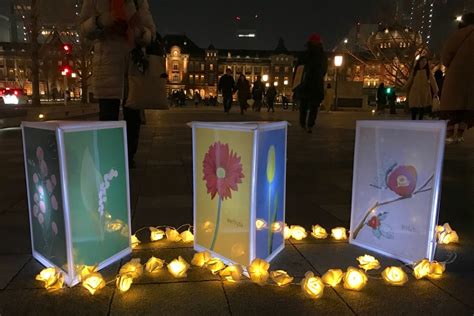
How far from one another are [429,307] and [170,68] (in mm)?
110912

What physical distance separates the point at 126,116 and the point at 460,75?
401cm

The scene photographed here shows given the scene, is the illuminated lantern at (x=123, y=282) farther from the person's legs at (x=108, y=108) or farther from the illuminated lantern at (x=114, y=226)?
the person's legs at (x=108, y=108)

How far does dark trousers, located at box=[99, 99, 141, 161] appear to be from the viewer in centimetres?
453

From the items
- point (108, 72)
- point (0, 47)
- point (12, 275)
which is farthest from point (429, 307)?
point (0, 47)

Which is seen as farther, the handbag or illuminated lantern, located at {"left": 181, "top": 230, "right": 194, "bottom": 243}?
the handbag

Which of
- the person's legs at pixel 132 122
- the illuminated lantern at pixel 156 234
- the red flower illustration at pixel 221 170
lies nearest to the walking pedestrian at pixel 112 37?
the person's legs at pixel 132 122

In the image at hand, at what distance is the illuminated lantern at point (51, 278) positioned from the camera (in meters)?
2.17

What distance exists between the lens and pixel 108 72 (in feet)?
14.2

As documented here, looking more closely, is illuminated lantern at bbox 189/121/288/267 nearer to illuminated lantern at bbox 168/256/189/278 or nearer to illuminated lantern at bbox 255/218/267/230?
illuminated lantern at bbox 255/218/267/230

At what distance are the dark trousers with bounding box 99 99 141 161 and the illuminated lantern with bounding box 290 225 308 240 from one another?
2.57m

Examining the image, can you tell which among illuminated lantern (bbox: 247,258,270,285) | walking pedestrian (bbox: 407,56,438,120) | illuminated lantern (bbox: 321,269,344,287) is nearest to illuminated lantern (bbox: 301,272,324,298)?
illuminated lantern (bbox: 321,269,344,287)

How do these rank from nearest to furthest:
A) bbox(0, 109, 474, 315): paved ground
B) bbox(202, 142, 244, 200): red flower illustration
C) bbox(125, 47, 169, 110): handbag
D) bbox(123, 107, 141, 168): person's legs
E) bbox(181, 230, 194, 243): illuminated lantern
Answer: bbox(0, 109, 474, 315): paved ground < bbox(202, 142, 244, 200): red flower illustration < bbox(181, 230, 194, 243): illuminated lantern < bbox(125, 47, 169, 110): handbag < bbox(123, 107, 141, 168): person's legs

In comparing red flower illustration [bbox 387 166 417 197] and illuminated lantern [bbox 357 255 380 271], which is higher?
red flower illustration [bbox 387 166 417 197]

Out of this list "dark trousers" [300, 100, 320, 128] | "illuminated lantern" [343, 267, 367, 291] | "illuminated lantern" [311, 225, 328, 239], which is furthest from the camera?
"dark trousers" [300, 100, 320, 128]
